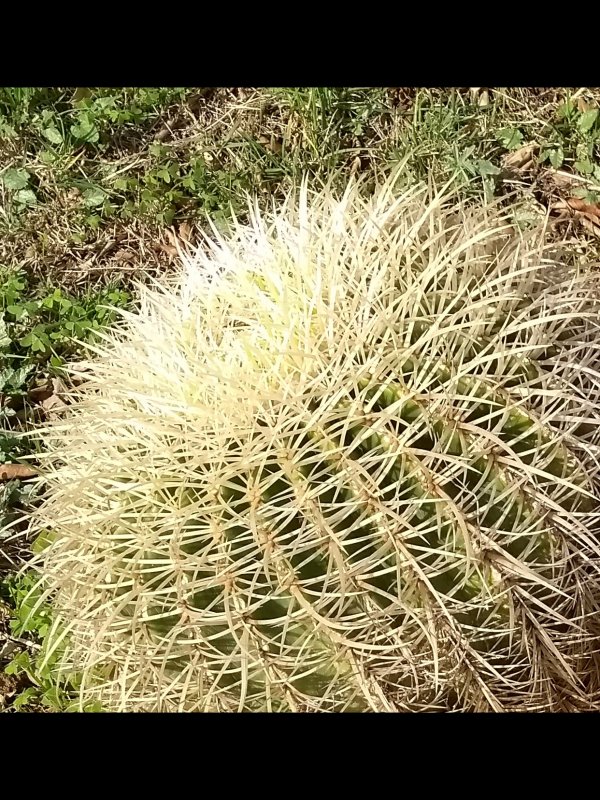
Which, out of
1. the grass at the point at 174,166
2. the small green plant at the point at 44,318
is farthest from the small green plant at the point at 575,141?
the small green plant at the point at 44,318

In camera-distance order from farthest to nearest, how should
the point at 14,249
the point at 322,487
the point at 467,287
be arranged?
the point at 14,249, the point at 467,287, the point at 322,487

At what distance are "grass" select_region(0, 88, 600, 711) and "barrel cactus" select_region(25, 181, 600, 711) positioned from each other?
0.51 m

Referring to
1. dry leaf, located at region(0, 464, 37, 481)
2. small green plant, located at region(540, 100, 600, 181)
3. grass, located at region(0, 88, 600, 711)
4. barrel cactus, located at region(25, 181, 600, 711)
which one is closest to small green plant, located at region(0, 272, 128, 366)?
grass, located at region(0, 88, 600, 711)

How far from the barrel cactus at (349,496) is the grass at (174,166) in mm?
513

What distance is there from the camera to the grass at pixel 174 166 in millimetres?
1327

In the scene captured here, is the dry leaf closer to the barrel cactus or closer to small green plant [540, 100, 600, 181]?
the barrel cactus

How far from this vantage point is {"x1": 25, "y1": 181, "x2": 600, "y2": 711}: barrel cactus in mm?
730

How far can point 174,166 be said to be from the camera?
4.50 feet

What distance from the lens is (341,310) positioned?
2.57 feet

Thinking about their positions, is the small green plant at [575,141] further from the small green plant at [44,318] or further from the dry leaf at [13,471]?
the dry leaf at [13,471]

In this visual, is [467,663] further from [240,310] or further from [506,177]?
[506,177]
